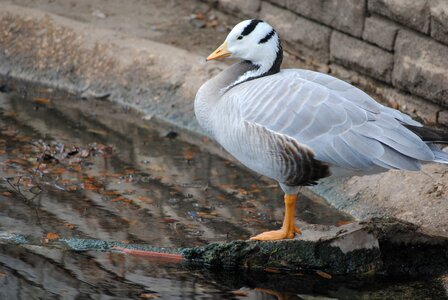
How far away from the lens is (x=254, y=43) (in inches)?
211

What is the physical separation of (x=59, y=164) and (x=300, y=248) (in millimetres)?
2070

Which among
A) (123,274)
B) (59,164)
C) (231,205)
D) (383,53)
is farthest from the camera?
(383,53)

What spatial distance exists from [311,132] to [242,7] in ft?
12.6

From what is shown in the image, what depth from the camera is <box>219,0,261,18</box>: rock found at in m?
8.46

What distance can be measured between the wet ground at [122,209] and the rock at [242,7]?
1.65 m

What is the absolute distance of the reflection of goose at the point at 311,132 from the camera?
4.93 metres

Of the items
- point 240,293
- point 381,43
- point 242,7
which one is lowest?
point 240,293

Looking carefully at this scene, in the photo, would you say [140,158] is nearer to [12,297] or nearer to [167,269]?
[167,269]

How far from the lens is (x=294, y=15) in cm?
808

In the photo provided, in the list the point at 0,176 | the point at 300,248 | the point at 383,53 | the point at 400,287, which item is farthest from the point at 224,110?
the point at 383,53

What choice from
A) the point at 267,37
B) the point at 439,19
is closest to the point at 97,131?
the point at 267,37

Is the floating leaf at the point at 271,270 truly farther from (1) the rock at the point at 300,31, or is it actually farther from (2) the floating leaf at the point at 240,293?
(1) the rock at the point at 300,31

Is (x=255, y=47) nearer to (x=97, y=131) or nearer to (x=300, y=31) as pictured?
(x=97, y=131)

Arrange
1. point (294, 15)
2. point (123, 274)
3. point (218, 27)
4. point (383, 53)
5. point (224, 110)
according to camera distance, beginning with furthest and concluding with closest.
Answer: point (218, 27), point (294, 15), point (383, 53), point (224, 110), point (123, 274)
